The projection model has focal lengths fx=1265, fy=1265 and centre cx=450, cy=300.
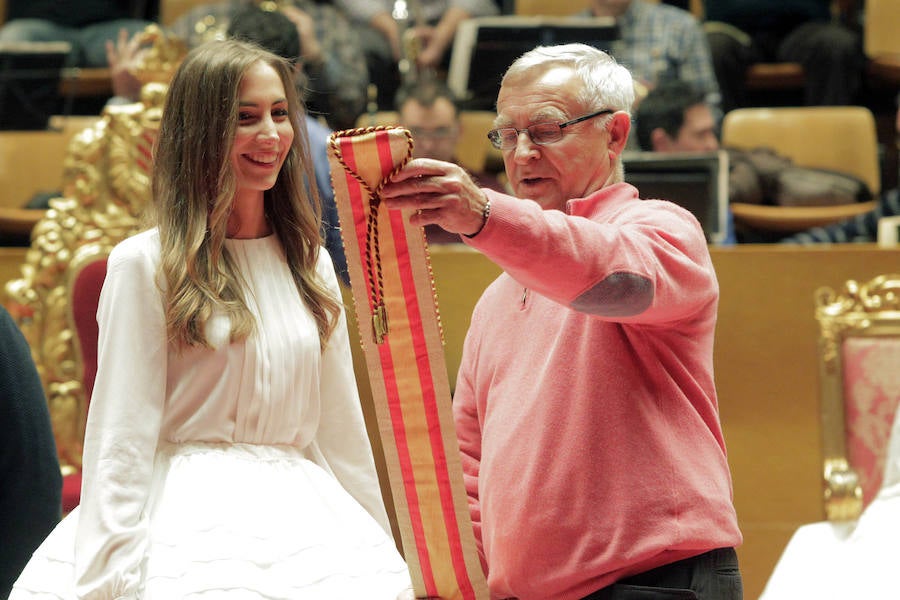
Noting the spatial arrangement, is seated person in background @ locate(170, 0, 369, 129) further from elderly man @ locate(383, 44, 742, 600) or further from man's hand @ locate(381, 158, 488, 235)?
man's hand @ locate(381, 158, 488, 235)

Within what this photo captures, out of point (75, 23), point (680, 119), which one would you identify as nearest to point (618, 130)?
point (680, 119)

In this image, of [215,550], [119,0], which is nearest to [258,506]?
[215,550]

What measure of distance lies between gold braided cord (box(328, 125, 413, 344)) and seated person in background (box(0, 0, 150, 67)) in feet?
15.4

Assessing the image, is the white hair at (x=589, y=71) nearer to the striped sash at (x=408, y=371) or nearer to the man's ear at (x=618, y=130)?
the man's ear at (x=618, y=130)

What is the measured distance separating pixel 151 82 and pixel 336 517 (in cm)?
191

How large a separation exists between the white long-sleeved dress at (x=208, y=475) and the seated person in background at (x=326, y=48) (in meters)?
2.75

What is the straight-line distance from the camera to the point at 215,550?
1.66 meters

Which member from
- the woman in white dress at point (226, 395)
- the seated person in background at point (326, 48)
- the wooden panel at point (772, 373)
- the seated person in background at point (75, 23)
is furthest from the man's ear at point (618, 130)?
the seated person in background at point (75, 23)

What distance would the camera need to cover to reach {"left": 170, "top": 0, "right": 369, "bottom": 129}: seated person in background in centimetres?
471

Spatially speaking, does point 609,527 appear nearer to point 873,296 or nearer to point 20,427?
point 20,427

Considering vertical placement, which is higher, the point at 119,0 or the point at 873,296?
the point at 119,0

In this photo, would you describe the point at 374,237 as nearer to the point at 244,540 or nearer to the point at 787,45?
the point at 244,540

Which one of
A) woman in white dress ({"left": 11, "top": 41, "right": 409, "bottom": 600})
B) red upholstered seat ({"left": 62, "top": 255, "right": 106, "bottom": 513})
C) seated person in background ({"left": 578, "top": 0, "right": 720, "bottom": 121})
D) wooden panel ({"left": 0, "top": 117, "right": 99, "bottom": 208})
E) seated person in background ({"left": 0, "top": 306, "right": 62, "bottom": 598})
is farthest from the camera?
seated person in background ({"left": 578, "top": 0, "right": 720, "bottom": 121})

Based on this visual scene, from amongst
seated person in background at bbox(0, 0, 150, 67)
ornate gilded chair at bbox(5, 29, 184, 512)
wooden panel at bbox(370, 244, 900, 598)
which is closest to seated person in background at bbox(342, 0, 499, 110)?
seated person in background at bbox(0, 0, 150, 67)
